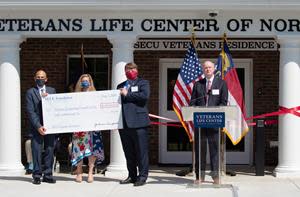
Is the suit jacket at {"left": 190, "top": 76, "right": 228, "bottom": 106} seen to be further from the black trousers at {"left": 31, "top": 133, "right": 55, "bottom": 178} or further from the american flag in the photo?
the black trousers at {"left": 31, "top": 133, "right": 55, "bottom": 178}

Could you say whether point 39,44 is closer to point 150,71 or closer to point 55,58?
point 55,58

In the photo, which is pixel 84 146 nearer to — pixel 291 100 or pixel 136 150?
pixel 136 150

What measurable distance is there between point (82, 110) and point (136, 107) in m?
0.94

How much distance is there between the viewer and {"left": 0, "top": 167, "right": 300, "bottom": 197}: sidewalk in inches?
377

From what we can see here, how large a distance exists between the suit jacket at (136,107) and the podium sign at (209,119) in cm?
86

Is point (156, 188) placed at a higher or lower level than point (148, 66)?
lower

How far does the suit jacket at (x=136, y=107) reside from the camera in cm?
1008

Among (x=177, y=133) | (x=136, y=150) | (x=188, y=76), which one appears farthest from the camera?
(x=177, y=133)

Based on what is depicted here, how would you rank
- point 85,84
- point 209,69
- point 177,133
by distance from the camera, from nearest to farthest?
point 209,69, point 85,84, point 177,133

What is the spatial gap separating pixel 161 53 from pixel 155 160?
2.26 metres

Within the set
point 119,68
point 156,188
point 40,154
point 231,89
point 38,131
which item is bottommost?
point 156,188

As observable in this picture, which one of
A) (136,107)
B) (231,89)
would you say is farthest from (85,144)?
(231,89)

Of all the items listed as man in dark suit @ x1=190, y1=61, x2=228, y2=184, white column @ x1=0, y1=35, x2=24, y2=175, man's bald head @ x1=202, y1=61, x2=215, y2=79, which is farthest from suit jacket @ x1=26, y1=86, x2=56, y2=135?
man's bald head @ x1=202, y1=61, x2=215, y2=79

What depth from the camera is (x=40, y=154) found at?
10508 millimetres
